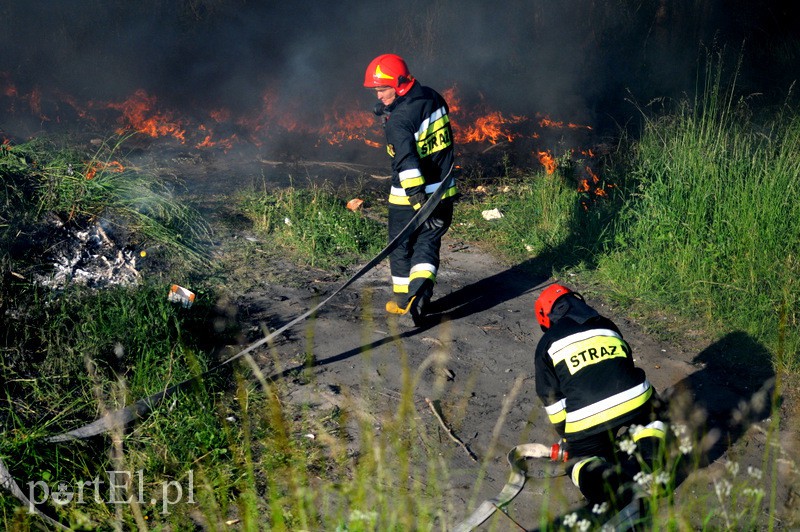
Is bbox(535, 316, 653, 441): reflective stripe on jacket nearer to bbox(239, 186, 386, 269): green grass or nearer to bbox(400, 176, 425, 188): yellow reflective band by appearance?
bbox(400, 176, 425, 188): yellow reflective band

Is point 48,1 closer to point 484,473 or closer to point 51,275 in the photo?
point 51,275

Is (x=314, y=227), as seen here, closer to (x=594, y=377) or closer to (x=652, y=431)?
(x=594, y=377)

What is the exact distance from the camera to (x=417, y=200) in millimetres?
5992

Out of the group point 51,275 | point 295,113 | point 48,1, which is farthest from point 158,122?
point 51,275

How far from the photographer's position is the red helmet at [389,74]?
600 cm

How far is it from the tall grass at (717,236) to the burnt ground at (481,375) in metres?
0.31

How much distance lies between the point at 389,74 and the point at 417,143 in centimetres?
61

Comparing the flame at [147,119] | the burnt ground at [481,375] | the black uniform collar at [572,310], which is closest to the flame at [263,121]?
the flame at [147,119]

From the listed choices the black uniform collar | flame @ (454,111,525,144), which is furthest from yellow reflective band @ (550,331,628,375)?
flame @ (454,111,525,144)

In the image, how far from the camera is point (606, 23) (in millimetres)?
14336

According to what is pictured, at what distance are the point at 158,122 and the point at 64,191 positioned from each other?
531 cm

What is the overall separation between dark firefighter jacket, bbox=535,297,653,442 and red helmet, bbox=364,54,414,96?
2811 mm

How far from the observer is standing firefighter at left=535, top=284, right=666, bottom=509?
152 inches

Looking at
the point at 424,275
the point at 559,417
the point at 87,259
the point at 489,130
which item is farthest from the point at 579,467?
the point at 489,130
